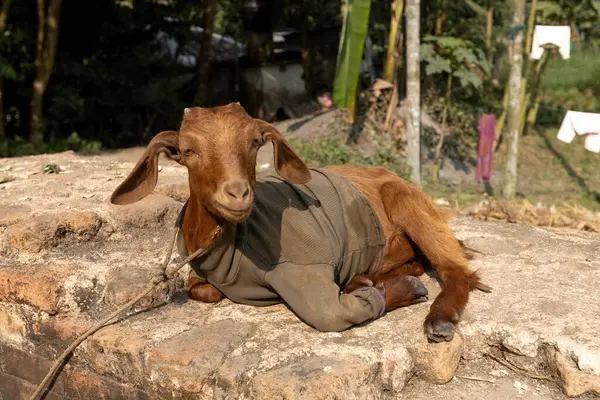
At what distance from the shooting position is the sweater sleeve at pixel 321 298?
9.82 feet

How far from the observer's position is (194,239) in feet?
10.4

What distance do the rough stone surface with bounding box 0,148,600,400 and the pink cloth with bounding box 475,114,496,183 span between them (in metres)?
7.31

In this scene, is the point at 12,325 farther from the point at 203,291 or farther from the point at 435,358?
the point at 435,358

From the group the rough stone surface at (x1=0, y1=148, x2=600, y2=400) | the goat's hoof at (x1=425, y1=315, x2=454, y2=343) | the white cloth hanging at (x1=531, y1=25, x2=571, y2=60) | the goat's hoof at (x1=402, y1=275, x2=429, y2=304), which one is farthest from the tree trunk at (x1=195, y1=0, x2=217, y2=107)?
the goat's hoof at (x1=425, y1=315, x2=454, y2=343)

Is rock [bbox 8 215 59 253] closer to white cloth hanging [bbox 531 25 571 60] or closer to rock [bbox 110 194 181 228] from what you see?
rock [bbox 110 194 181 228]

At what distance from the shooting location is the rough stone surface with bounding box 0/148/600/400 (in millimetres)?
2803

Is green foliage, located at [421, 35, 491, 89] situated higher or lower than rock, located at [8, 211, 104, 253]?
higher

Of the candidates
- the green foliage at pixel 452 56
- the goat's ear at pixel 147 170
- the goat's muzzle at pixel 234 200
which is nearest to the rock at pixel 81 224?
the goat's ear at pixel 147 170

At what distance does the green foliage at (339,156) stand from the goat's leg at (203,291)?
21.3 feet

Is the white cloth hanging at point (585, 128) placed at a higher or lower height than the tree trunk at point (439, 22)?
lower

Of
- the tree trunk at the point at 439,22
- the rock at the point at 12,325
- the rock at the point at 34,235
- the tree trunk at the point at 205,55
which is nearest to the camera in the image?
the rock at the point at 12,325

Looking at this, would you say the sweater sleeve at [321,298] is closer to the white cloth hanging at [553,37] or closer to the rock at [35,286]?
the rock at [35,286]

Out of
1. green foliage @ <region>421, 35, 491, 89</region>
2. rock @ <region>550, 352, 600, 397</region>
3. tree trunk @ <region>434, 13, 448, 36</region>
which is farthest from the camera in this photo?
tree trunk @ <region>434, 13, 448, 36</region>

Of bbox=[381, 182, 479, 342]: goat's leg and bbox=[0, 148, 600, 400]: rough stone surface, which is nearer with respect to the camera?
bbox=[0, 148, 600, 400]: rough stone surface
